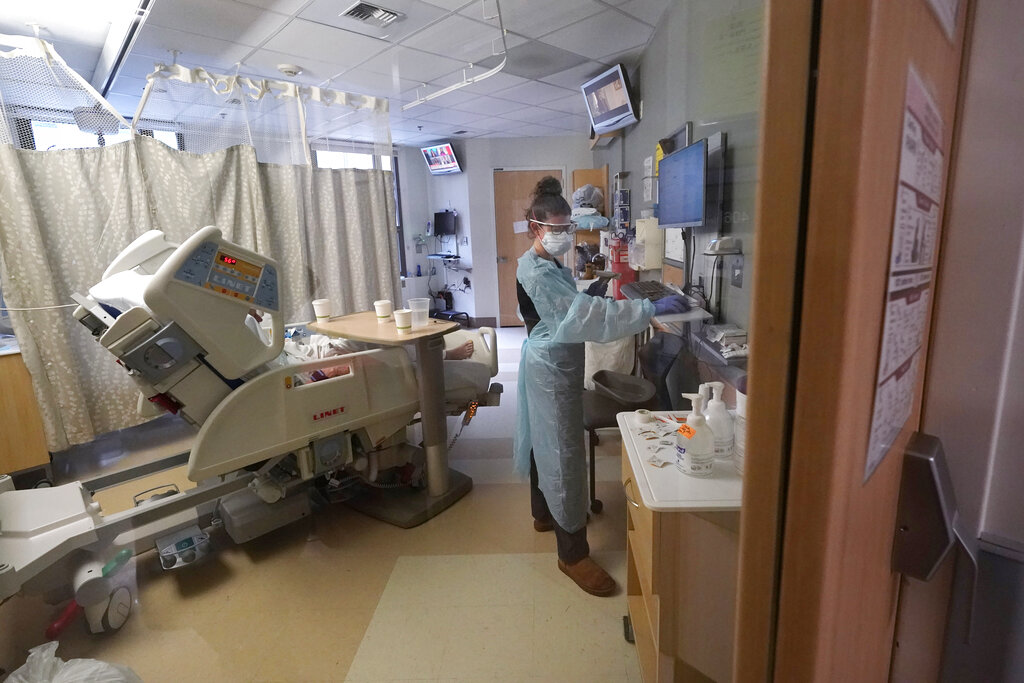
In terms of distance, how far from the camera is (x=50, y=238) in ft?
9.00

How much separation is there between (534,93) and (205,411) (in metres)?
3.53

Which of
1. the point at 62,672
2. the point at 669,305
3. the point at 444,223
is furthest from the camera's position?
the point at 444,223

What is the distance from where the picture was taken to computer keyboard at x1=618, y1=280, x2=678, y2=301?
5.48ft

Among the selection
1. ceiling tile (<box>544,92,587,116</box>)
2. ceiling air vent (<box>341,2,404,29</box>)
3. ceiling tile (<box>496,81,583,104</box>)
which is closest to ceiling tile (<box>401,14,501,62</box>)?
ceiling air vent (<box>341,2,404,29</box>)

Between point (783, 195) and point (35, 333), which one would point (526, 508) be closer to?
point (783, 195)

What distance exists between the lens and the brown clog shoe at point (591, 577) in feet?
5.84

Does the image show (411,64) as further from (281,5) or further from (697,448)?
(697,448)

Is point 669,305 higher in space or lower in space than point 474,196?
lower

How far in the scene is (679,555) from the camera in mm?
910

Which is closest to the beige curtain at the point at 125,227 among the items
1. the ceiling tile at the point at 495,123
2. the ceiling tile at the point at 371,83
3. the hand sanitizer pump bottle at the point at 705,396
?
the ceiling tile at the point at 371,83

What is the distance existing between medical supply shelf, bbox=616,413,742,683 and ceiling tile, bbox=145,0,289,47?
2.96 m

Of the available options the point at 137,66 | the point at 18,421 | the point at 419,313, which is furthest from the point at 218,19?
the point at 18,421

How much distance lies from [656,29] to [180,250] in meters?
2.65

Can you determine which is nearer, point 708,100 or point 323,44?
point 708,100
